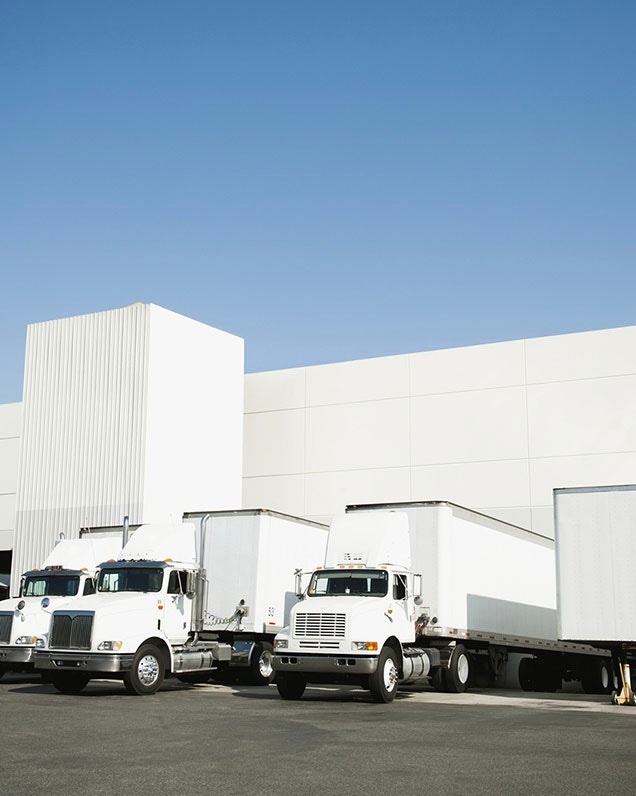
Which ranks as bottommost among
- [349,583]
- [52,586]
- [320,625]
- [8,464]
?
[320,625]

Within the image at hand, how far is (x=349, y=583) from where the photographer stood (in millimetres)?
21188

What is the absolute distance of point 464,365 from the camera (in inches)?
1508

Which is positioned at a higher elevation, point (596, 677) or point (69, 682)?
point (69, 682)

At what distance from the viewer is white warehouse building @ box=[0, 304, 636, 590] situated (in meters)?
36.0

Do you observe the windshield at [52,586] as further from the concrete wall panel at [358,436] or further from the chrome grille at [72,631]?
the concrete wall panel at [358,436]

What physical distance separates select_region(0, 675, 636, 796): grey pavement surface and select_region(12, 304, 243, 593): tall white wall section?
18.2 m

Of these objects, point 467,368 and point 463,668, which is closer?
point 463,668

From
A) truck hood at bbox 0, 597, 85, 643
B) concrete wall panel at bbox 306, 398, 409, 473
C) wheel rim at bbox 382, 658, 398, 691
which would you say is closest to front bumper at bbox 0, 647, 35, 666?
truck hood at bbox 0, 597, 85, 643

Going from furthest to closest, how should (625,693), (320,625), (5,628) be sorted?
(5,628) < (625,693) < (320,625)

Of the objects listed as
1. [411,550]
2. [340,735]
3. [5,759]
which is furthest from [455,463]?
[5,759]

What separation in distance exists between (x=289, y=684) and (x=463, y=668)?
16.5 feet

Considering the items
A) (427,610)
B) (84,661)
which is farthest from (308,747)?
(427,610)

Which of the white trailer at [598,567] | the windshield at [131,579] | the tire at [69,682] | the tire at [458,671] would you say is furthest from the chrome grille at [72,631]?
the white trailer at [598,567]

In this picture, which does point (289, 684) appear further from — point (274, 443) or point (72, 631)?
point (274, 443)
